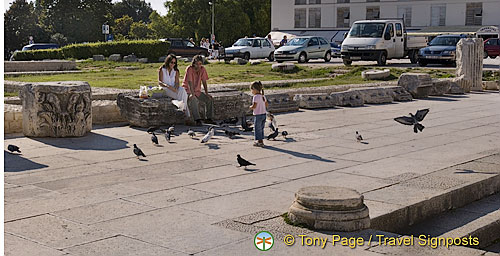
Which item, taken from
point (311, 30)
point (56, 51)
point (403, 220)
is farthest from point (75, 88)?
point (311, 30)

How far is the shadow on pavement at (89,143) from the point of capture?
32.5 feet

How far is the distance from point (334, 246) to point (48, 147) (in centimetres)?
549

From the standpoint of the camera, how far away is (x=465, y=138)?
11336mm

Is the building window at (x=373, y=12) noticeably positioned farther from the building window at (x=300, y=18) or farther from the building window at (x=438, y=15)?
the building window at (x=300, y=18)

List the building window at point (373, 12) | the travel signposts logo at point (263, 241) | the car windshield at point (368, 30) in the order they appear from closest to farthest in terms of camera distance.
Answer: the travel signposts logo at point (263, 241) → the car windshield at point (368, 30) → the building window at point (373, 12)

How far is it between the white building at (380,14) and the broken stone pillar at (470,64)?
112 feet

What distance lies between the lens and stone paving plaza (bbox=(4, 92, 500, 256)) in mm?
5586

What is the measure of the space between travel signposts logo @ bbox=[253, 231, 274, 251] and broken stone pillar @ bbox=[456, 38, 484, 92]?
1591 centimetres

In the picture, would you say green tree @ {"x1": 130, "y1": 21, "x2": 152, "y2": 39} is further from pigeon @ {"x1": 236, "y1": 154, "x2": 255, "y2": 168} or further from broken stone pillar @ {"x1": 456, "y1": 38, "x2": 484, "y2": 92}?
pigeon @ {"x1": 236, "y1": 154, "x2": 255, "y2": 168}

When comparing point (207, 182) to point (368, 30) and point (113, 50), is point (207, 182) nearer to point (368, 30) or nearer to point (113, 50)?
point (368, 30)

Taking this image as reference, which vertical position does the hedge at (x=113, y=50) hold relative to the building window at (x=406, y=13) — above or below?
below

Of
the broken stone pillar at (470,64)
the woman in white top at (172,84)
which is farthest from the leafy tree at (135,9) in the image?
the woman in white top at (172,84)

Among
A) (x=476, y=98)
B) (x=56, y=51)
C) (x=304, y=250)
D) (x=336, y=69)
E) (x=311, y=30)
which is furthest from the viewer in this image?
(x=311, y=30)

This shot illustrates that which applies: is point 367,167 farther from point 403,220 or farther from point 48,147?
point 48,147
